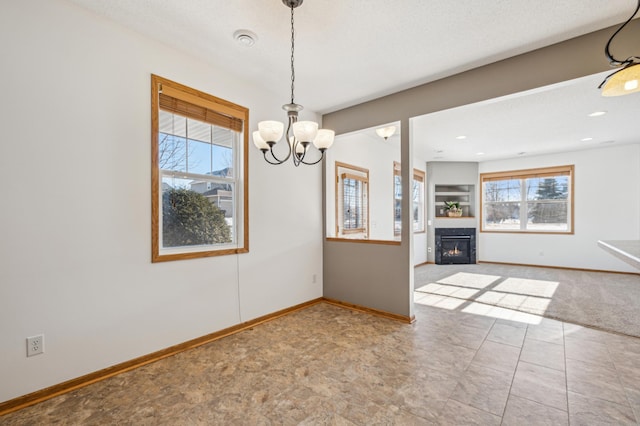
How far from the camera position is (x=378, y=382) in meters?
2.19

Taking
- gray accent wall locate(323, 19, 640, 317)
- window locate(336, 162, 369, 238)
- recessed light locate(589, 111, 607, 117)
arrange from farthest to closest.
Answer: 1. window locate(336, 162, 369, 238)
2. recessed light locate(589, 111, 607, 117)
3. gray accent wall locate(323, 19, 640, 317)

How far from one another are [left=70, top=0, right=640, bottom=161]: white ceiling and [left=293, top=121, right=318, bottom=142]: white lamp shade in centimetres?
86

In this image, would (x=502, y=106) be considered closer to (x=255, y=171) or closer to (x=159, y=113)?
(x=255, y=171)

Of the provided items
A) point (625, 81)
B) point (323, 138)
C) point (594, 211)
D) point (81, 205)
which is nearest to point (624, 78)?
point (625, 81)

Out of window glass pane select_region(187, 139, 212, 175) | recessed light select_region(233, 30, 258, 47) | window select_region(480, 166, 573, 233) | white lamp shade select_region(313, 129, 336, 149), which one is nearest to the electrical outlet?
window glass pane select_region(187, 139, 212, 175)

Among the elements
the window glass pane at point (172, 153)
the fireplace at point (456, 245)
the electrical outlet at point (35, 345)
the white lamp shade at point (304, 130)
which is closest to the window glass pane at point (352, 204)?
the window glass pane at point (172, 153)

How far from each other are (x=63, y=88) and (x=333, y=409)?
2883 millimetres

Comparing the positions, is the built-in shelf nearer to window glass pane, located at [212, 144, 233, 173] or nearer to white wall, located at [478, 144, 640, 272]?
white wall, located at [478, 144, 640, 272]

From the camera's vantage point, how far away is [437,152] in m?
6.56

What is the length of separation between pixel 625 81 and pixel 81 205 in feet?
11.8

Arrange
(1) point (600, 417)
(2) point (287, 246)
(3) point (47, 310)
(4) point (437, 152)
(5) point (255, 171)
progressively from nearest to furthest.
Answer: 1. (1) point (600, 417)
2. (3) point (47, 310)
3. (5) point (255, 171)
4. (2) point (287, 246)
5. (4) point (437, 152)

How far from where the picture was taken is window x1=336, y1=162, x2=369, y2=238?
470 cm

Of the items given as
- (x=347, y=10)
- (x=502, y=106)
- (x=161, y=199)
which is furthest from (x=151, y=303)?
(x=502, y=106)

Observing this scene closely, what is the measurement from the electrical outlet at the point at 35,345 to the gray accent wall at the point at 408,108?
299 cm
